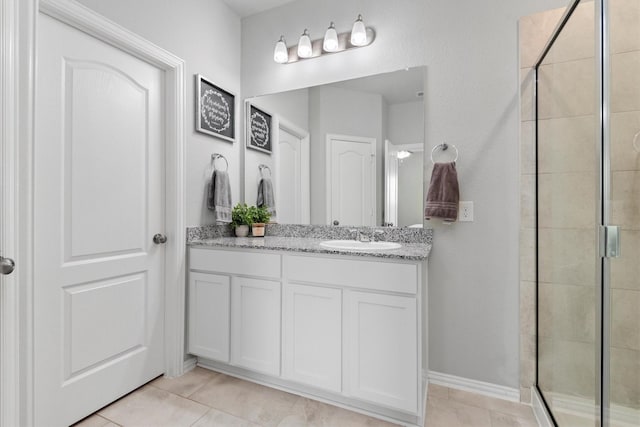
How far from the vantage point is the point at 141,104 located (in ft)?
6.10

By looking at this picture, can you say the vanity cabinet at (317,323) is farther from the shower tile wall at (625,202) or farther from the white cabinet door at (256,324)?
the shower tile wall at (625,202)

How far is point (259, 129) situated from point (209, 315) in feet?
4.64

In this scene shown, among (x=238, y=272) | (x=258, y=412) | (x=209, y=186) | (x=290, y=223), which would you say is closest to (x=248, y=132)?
(x=209, y=186)

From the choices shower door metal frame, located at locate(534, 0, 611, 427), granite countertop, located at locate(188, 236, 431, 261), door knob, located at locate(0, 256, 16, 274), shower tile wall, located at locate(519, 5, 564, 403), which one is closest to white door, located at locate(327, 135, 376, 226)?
granite countertop, located at locate(188, 236, 431, 261)

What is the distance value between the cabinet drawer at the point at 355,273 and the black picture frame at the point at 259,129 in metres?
1.08

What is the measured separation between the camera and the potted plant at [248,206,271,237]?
2365 mm

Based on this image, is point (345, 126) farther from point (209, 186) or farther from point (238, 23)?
point (238, 23)

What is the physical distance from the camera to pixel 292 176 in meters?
2.39

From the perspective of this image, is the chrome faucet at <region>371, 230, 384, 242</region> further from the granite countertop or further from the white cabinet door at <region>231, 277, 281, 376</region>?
the white cabinet door at <region>231, 277, 281, 376</region>

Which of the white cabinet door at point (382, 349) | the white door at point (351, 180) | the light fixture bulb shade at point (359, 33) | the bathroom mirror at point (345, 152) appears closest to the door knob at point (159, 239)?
the bathroom mirror at point (345, 152)

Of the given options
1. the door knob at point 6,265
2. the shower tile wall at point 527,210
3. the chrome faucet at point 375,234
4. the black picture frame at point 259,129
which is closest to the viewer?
the door knob at point 6,265

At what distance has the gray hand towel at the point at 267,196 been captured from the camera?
2.46 metres

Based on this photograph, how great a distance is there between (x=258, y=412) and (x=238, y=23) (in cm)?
272

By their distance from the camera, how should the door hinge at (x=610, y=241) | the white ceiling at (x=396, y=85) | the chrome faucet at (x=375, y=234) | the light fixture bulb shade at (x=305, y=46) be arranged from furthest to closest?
the light fixture bulb shade at (x=305, y=46), the chrome faucet at (x=375, y=234), the white ceiling at (x=396, y=85), the door hinge at (x=610, y=241)
